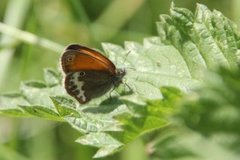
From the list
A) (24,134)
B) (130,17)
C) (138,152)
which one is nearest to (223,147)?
(138,152)

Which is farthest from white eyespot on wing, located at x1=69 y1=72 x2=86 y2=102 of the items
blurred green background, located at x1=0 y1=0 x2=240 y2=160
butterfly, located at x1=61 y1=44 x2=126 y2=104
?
blurred green background, located at x1=0 y1=0 x2=240 y2=160

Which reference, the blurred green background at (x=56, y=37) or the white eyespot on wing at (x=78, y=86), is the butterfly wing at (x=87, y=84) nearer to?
the white eyespot on wing at (x=78, y=86)

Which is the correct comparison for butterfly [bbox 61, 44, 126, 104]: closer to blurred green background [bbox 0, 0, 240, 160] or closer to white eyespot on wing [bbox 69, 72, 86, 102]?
white eyespot on wing [bbox 69, 72, 86, 102]

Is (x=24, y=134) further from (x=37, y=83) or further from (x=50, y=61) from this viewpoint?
(x=37, y=83)

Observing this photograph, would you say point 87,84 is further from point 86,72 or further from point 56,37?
point 56,37

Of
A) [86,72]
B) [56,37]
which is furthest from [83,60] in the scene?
[56,37]

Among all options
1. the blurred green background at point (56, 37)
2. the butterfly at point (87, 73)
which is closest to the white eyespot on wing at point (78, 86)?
the butterfly at point (87, 73)

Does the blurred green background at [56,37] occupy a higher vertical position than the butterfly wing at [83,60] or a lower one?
higher

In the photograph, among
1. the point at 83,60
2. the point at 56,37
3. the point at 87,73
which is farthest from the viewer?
the point at 56,37
